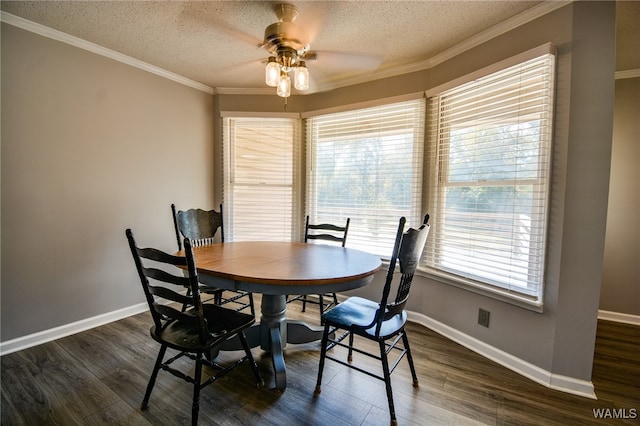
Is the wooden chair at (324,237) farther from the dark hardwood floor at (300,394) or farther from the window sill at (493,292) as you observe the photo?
the window sill at (493,292)

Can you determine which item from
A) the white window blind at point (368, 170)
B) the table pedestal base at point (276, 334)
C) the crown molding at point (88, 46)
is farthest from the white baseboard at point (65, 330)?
the crown molding at point (88, 46)

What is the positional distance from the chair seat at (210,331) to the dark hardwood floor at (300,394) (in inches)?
16.9

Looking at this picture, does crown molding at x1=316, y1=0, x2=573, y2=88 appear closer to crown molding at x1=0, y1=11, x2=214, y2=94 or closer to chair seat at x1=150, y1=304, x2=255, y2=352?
crown molding at x1=0, y1=11, x2=214, y2=94

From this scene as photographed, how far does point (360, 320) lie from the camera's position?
1.76 m

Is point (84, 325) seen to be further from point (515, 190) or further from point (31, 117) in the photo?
point (515, 190)

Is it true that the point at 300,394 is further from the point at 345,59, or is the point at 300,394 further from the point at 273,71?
the point at 345,59

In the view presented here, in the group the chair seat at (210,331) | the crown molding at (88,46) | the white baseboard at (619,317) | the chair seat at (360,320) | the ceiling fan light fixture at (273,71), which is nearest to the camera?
the chair seat at (210,331)

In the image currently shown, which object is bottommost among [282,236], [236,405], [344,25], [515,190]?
[236,405]

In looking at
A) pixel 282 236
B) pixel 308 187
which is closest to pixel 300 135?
pixel 308 187

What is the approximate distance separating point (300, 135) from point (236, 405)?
277cm

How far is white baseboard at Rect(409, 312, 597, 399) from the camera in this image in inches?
72.1

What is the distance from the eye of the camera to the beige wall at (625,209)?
2.91 meters

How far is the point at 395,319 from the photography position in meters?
1.84

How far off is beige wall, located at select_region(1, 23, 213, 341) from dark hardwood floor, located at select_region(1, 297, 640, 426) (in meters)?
0.50
